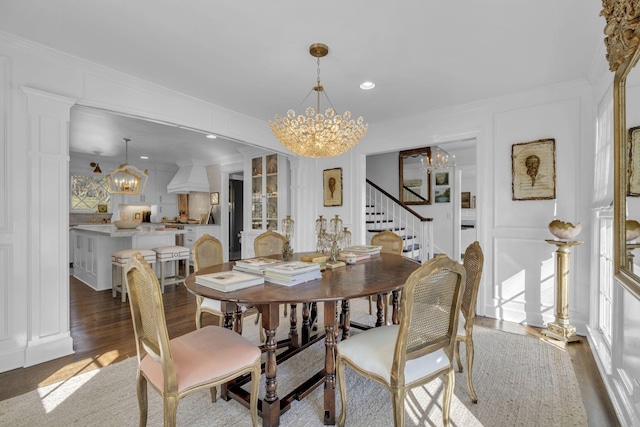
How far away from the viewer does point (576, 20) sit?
6.77 feet

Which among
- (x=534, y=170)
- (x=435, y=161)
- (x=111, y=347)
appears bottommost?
(x=111, y=347)

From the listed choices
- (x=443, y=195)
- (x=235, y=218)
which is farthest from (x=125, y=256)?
(x=443, y=195)

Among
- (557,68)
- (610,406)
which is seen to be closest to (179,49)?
(557,68)

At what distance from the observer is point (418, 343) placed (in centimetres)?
141

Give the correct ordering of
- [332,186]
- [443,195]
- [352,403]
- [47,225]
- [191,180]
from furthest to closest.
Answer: [191,180] → [443,195] → [332,186] → [47,225] → [352,403]

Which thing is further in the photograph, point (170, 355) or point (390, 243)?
point (390, 243)

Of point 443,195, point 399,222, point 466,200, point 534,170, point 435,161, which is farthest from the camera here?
point 466,200

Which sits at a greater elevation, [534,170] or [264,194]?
[534,170]

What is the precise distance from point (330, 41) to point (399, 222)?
4.40 metres

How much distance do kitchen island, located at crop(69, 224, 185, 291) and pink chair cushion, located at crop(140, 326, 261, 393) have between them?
11.5 ft

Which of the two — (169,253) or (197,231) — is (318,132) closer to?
(169,253)

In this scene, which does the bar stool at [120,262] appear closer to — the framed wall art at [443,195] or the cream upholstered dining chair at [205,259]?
the cream upholstered dining chair at [205,259]

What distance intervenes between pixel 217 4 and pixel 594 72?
10.6ft

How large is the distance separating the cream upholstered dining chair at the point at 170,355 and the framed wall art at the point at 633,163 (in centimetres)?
191
